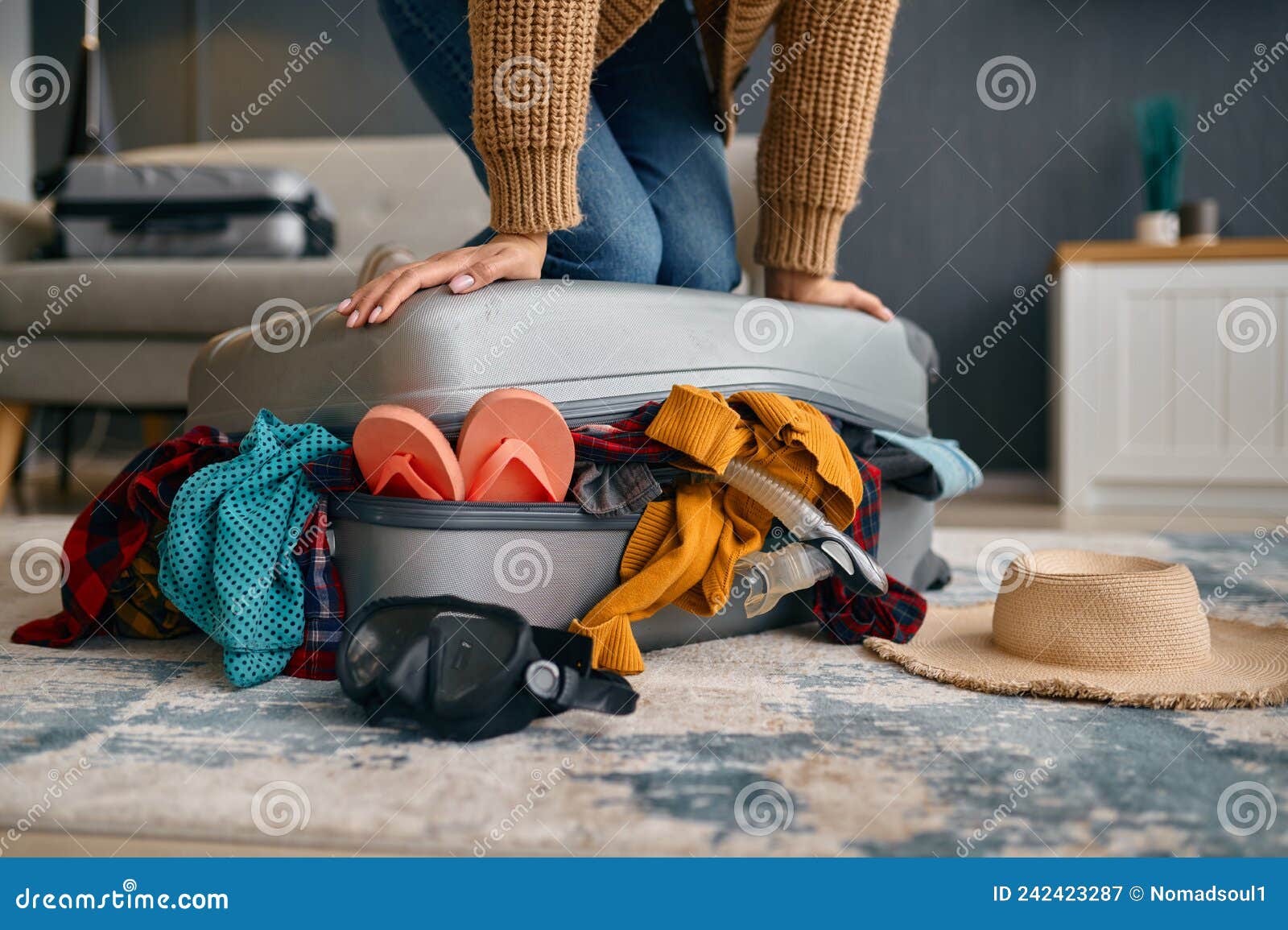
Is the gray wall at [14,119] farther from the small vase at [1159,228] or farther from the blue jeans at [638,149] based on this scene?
the small vase at [1159,228]

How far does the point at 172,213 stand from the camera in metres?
1.89

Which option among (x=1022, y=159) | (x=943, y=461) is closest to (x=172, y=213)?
(x=943, y=461)

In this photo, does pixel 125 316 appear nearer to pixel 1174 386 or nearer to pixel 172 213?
pixel 172 213

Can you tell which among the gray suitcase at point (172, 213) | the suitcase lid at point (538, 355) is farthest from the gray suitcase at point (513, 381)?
the gray suitcase at point (172, 213)

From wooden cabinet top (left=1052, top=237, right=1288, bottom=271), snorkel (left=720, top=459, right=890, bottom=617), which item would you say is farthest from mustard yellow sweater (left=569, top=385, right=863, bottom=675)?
wooden cabinet top (left=1052, top=237, right=1288, bottom=271)

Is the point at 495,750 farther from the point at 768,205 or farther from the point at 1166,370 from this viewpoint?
the point at 1166,370

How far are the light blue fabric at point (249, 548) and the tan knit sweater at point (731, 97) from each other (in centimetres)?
27

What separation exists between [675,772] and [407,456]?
0.31 m

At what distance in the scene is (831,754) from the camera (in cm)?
59

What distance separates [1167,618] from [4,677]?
90 cm

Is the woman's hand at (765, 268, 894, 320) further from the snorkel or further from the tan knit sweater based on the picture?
the snorkel

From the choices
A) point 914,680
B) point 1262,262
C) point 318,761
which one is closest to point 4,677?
point 318,761

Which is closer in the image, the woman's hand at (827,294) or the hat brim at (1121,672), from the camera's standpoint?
the hat brim at (1121,672)

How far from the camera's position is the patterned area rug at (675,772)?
19.0 inches
